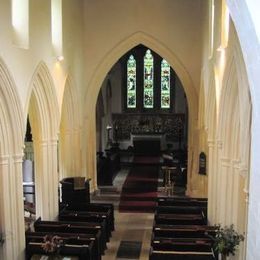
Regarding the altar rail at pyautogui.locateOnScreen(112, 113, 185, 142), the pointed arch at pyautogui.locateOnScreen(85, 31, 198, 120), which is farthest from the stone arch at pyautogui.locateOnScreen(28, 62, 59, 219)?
the altar rail at pyautogui.locateOnScreen(112, 113, 185, 142)

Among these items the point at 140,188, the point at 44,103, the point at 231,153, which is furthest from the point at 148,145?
the point at 231,153

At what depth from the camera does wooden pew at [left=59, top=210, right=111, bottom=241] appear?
403 inches

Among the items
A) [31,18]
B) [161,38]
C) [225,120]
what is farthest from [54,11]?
[225,120]

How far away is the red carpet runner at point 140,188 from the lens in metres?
14.2

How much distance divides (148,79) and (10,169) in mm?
18620

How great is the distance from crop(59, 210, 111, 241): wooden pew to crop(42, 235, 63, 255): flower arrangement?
2258mm

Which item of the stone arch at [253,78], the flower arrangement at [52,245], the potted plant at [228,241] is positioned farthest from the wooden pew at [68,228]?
the stone arch at [253,78]

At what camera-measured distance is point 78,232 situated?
Answer: 9.22 meters

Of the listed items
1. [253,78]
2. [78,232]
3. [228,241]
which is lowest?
[78,232]

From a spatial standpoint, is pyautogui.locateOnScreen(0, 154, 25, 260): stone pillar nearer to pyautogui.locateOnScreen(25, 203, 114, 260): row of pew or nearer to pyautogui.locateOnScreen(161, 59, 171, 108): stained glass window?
pyautogui.locateOnScreen(25, 203, 114, 260): row of pew

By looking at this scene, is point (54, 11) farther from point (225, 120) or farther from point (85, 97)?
point (225, 120)

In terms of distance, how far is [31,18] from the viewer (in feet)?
30.3

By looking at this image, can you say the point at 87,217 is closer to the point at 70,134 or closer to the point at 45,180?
the point at 45,180

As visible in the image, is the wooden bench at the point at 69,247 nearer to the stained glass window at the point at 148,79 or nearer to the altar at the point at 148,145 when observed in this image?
the altar at the point at 148,145
